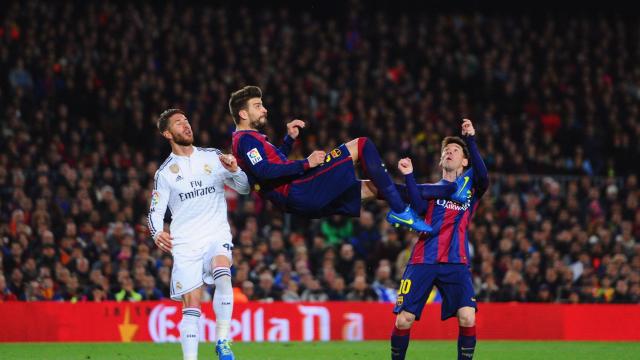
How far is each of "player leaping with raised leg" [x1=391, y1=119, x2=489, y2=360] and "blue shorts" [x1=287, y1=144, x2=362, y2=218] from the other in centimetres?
62

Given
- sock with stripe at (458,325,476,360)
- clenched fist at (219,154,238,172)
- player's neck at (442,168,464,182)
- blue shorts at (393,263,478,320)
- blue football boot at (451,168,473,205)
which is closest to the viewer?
clenched fist at (219,154,238,172)

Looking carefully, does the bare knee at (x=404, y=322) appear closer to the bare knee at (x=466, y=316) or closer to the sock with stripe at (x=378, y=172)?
the bare knee at (x=466, y=316)

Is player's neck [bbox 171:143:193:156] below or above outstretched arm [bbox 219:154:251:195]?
above

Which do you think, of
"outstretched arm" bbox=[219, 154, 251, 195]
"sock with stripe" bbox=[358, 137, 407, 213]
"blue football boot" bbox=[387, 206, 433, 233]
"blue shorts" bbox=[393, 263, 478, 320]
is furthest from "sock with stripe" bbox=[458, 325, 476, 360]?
"outstretched arm" bbox=[219, 154, 251, 195]

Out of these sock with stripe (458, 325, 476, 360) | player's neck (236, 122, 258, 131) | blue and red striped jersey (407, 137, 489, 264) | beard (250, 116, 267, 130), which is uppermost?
beard (250, 116, 267, 130)

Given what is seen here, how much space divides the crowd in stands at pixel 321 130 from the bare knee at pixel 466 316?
25.4ft

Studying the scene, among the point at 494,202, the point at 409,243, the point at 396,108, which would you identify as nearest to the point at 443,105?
the point at 396,108

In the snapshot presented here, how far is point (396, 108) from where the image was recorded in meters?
24.3

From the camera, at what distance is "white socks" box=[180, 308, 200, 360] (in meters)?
10.5

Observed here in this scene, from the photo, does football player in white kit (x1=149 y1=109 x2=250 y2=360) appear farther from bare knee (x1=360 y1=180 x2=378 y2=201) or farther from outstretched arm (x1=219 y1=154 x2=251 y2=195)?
bare knee (x1=360 y1=180 x2=378 y2=201)

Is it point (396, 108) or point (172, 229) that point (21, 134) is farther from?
point (172, 229)

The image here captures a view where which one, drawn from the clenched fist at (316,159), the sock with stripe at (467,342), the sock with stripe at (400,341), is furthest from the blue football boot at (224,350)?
the sock with stripe at (467,342)

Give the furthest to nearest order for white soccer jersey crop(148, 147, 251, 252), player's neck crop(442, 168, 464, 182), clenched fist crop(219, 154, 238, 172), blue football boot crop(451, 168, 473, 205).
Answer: player's neck crop(442, 168, 464, 182)
blue football boot crop(451, 168, 473, 205)
white soccer jersey crop(148, 147, 251, 252)
clenched fist crop(219, 154, 238, 172)

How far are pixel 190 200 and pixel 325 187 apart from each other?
1295 mm
